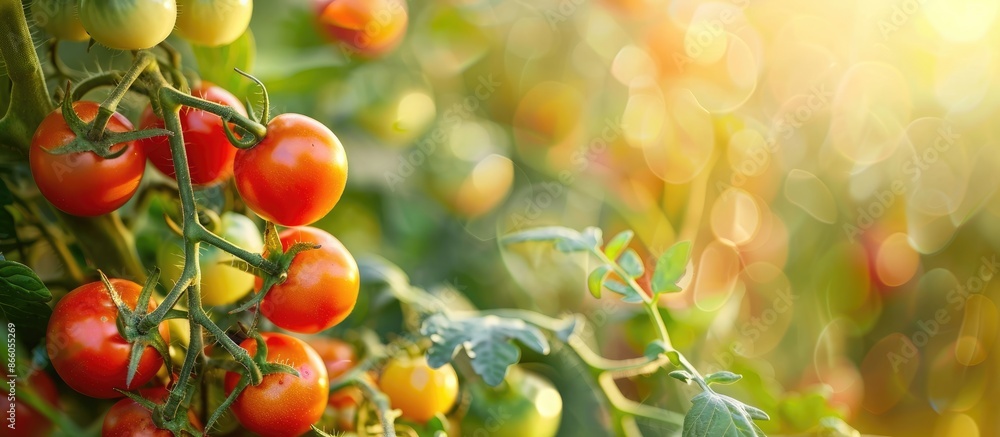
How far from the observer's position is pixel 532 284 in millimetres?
794

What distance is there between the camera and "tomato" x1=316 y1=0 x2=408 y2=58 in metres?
0.74

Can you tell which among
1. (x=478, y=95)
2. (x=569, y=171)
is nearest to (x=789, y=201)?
(x=569, y=171)

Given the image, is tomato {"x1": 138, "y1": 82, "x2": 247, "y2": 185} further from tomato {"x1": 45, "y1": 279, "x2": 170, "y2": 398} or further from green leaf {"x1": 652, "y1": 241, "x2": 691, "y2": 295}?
green leaf {"x1": 652, "y1": 241, "x2": 691, "y2": 295}

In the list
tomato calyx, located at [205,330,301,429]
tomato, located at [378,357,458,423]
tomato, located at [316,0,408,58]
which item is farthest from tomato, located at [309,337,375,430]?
tomato, located at [316,0,408,58]

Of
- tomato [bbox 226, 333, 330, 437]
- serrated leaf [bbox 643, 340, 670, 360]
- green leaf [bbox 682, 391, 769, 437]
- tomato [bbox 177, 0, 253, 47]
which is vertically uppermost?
tomato [bbox 177, 0, 253, 47]

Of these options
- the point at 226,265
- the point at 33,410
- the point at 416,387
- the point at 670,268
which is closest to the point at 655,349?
the point at 670,268

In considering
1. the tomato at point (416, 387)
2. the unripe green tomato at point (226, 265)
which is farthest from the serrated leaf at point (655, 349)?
the unripe green tomato at point (226, 265)

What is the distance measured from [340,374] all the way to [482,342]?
0.10 meters

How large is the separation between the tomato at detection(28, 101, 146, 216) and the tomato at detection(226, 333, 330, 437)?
10cm

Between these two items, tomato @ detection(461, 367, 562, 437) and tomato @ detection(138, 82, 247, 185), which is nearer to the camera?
tomato @ detection(138, 82, 247, 185)

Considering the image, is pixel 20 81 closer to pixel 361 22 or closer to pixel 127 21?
pixel 127 21

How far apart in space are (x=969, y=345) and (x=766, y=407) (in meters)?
0.50

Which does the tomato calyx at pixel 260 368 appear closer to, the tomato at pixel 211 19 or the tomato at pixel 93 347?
the tomato at pixel 93 347

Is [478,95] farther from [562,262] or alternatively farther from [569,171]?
[562,262]
